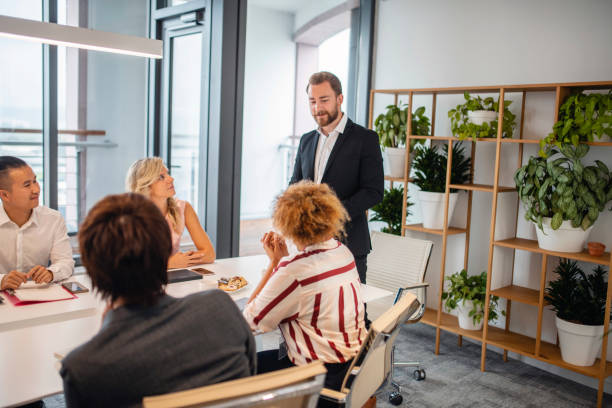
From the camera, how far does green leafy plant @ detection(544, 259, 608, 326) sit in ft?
9.75

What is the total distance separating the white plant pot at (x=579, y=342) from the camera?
2.95 m

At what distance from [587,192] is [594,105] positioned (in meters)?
0.49

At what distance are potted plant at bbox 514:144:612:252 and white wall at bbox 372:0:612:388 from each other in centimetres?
32

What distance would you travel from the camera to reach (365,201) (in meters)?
2.87

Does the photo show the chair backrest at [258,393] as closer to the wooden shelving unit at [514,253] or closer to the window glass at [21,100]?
the wooden shelving unit at [514,253]

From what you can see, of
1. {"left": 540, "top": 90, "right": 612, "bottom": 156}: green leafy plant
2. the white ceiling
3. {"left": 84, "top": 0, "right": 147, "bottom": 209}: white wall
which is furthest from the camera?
the white ceiling

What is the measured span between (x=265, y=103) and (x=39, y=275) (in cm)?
367

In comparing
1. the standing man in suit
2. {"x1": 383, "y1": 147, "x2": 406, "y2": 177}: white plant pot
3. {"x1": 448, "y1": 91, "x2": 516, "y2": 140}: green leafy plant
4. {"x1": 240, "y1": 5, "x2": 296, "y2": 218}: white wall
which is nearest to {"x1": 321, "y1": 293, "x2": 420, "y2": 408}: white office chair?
the standing man in suit

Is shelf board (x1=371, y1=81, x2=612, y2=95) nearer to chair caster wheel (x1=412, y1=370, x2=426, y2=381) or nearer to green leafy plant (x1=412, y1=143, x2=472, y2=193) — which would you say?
green leafy plant (x1=412, y1=143, x2=472, y2=193)

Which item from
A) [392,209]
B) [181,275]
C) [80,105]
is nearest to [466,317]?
[392,209]

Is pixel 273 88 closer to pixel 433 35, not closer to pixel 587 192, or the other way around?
pixel 433 35

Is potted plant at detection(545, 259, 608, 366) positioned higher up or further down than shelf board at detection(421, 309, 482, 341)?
higher up

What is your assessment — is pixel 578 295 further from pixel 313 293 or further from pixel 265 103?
pixel 265 103

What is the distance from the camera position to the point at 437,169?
3801 millimetres
